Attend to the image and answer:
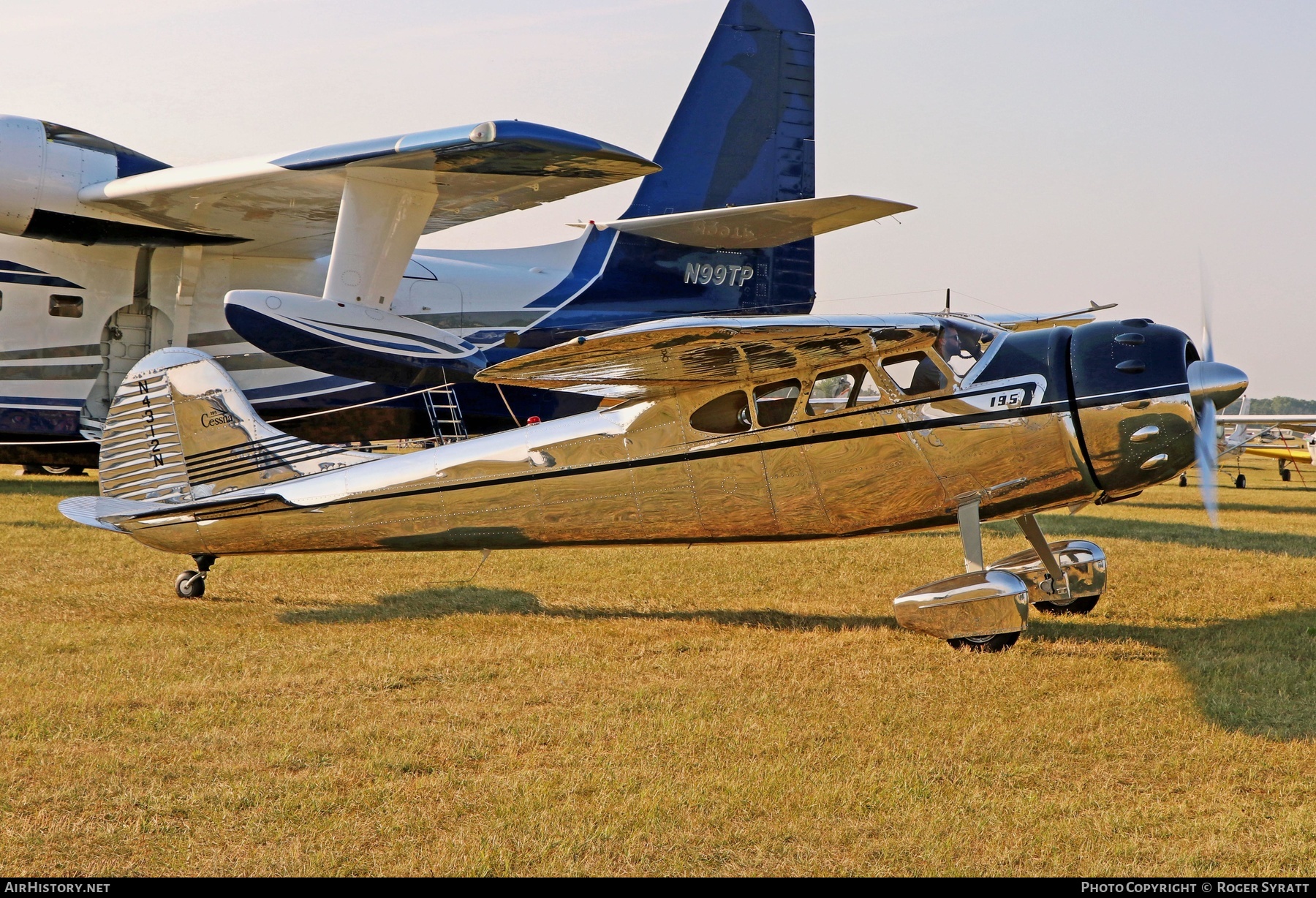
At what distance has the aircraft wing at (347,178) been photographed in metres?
→ 8.76

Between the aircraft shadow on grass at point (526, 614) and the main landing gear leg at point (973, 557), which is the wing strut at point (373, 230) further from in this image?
the main landing gear leg at point (973, 557)

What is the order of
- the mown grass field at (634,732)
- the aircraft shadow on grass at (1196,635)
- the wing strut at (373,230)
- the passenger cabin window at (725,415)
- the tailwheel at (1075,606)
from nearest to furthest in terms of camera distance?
the mown grass field at (634,732), the aircraft shadow on grass at (1196,635), the passenger cabin window at (725,415), the tailwheel at (1075,606), the wing strut at (373,230)

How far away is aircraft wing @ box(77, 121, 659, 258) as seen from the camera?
8.76 metres

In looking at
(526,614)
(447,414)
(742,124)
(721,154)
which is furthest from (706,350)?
(742,124)

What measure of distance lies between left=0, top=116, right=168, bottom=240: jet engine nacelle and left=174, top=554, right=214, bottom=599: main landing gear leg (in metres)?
5.59

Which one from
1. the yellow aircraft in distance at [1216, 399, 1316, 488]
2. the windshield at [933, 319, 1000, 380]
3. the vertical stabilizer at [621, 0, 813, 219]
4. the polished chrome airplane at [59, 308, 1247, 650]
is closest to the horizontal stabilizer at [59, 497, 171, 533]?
the polished chrome airplane at [59, 308, 1247, 650]

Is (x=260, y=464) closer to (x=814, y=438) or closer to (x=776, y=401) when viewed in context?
(x=776, y=401)

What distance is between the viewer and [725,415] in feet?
21.5

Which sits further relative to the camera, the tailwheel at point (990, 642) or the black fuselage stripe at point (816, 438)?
the tailwheel at point (990, 642)

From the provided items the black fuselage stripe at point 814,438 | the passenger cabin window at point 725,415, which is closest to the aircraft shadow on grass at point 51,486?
the black fuselage stripe at point 814,438

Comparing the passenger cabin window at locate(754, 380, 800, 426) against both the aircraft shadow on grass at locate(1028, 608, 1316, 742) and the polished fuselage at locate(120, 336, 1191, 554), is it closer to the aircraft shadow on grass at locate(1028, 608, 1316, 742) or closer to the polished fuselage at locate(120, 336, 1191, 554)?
the polished fuselage at locate(120, 336, 1191, 554)

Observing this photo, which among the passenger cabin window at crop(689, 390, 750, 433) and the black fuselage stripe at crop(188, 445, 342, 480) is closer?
the passenger cabin window at crop(689, 390, 750, 433)

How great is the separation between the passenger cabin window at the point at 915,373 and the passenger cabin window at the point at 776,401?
23.1 inches
